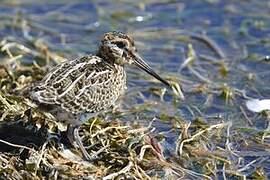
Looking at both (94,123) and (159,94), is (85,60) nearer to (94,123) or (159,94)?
(94,123)

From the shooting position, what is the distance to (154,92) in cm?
784

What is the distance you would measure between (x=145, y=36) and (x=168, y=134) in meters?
2.41

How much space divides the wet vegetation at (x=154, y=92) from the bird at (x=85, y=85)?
1.00ft

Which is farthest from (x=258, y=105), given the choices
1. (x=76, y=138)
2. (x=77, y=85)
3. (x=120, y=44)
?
(x=77, y=85)

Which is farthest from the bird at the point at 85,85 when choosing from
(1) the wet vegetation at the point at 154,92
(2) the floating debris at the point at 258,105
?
(2) the floating debris at the point at 258,105

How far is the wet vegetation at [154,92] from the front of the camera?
20.7ft

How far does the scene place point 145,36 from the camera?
9.18m

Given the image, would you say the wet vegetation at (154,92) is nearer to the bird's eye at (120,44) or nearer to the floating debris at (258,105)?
the floating debris at (258,105)

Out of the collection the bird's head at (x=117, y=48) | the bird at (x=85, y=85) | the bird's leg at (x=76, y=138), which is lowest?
the bird's leg at (x=76, y=138)

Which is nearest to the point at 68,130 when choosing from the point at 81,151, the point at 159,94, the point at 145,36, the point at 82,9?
the point at 81,151

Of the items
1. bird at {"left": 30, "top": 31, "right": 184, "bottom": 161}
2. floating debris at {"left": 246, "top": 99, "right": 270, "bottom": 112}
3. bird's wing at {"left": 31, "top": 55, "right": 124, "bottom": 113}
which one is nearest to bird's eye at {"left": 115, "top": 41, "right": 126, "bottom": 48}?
bird at {"left": 30, "top": 31, "right": 184, "bottom": 161}

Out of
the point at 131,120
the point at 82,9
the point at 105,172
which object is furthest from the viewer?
the point at 82,9

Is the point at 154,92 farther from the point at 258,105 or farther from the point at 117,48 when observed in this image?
the point at 117,48

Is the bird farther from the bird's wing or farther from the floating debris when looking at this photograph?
the floating debris
